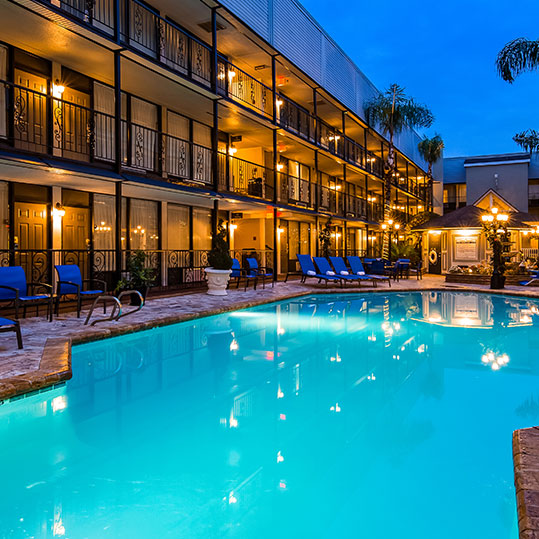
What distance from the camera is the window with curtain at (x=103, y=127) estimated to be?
11430 millimetres

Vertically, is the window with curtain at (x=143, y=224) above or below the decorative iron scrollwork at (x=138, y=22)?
below

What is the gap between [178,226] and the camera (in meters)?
14.4

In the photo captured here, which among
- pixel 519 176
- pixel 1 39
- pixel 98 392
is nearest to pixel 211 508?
pixel 98 392

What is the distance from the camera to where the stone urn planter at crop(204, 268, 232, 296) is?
40.3ft

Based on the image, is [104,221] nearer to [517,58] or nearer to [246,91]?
[246,91]

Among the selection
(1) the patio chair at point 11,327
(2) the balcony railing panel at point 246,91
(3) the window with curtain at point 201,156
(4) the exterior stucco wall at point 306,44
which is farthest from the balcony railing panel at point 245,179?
(1) the patio chair at point 11,327

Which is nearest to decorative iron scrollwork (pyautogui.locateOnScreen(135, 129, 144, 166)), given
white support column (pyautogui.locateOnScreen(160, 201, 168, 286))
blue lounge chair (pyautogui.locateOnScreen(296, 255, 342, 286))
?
white support column (pyautogui.locateOnScreen(160, 201, 168, 286))

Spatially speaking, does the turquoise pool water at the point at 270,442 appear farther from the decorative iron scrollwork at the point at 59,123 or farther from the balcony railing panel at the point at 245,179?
the balcony railing panel at the point at 245,179

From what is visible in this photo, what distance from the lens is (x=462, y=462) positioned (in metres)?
3.09

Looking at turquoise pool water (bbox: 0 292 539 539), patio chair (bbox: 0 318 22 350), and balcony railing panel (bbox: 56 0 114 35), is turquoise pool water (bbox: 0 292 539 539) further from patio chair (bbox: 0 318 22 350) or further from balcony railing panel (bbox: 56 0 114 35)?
balcony railing panel (bbox: 56 0 114 35)

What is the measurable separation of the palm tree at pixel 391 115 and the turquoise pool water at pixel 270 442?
1914 cm

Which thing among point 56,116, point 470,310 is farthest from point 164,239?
point 470,310

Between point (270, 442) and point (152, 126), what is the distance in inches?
462

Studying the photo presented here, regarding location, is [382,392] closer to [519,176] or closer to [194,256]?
[194,256]
